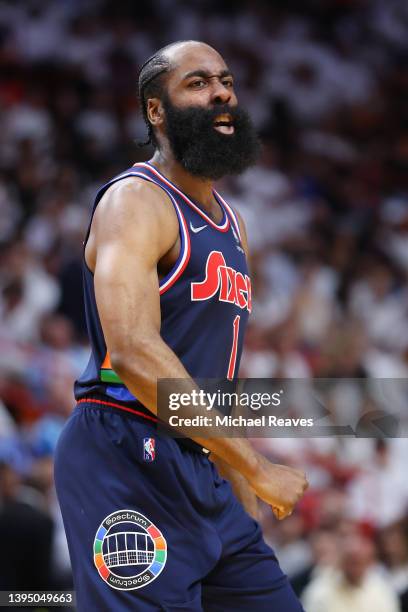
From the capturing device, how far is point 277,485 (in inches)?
124

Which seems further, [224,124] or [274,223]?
[274,223]

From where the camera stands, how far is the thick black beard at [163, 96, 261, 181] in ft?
11.9

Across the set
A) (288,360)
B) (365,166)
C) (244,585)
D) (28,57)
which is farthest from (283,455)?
(28,57)

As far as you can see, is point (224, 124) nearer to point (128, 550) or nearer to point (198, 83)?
point (198, 83)

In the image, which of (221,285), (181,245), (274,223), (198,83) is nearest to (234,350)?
(221,285)

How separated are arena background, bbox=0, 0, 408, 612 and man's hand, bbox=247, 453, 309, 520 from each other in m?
3.05

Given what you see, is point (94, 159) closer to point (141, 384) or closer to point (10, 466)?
point (10, 466)

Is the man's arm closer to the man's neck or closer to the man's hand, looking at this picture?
the man's hand

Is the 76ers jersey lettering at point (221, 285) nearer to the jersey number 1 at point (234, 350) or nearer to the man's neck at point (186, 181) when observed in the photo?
the jersey number 1 at point (234, 350)

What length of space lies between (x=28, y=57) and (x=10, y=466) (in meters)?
6.15

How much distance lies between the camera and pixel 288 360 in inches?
339

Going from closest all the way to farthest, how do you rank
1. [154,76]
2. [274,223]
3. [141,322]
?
1. [141,322]
2. [154,76]
3. [274,223]

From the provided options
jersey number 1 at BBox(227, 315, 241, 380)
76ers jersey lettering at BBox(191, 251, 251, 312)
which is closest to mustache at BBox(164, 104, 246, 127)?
76ers jersey lettering at BBox(191, 251, 251, 312)

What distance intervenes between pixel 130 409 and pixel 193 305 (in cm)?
39
